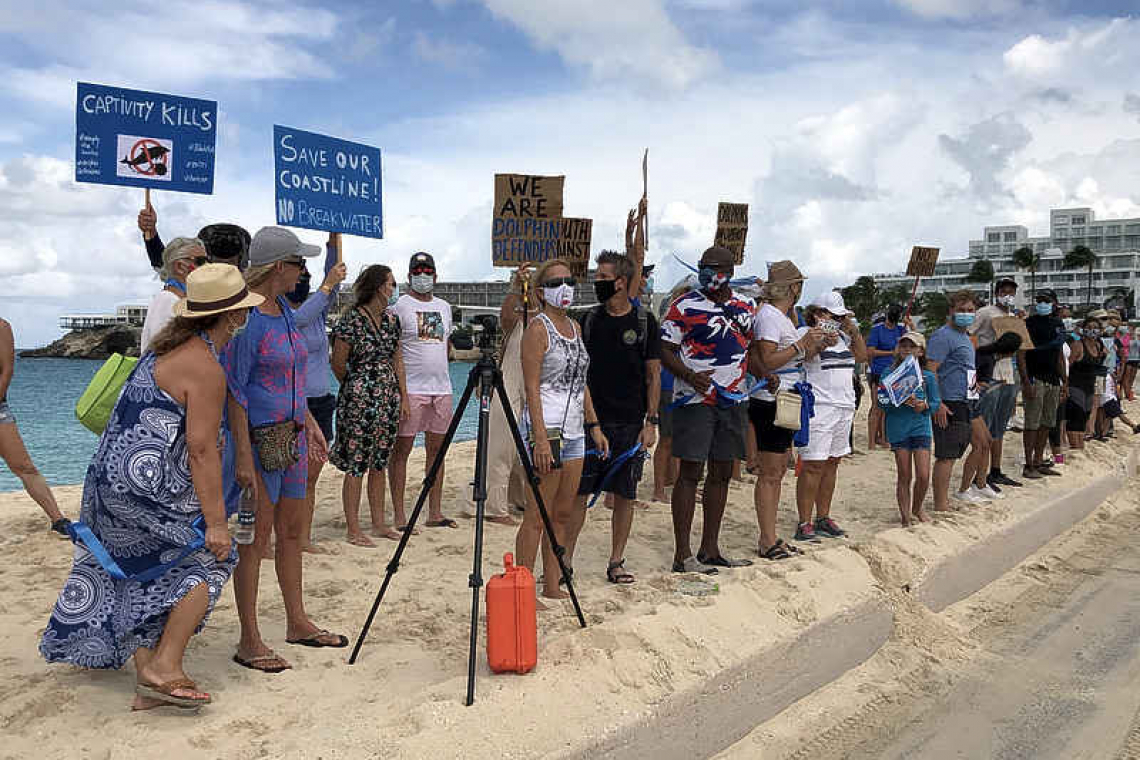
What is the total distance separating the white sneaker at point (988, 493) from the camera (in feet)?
29.3

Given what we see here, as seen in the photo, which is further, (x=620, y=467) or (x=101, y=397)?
(x=620, y=467)

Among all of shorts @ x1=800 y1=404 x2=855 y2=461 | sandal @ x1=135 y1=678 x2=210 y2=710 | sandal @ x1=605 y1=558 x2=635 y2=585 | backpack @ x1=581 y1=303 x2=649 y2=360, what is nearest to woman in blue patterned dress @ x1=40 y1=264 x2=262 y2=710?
sandal @ x1=135 y1=678 x2=210 y2=710

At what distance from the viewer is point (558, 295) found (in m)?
5.18

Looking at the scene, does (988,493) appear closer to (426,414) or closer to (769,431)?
(769,431)

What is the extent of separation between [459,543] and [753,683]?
112 inches

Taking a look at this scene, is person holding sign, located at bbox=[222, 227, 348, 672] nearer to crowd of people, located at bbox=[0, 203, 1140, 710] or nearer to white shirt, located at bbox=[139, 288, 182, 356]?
crowd of people, located at bbox=[0, 203, 1140, 710]

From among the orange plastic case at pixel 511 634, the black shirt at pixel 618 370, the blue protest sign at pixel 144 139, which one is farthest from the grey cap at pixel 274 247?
the blue protest sign at pixel 144 139

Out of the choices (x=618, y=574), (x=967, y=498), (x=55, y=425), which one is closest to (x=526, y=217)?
(x=618, y=574)

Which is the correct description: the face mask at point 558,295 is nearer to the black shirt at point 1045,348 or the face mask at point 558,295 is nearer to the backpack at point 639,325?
the backpack at point 639,325

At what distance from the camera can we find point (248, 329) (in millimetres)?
4145

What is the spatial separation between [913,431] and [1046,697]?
315cm

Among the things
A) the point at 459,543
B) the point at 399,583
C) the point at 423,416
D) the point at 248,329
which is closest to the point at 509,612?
the point at 248,329

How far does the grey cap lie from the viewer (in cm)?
426

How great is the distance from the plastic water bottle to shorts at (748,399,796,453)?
3.70 meters
